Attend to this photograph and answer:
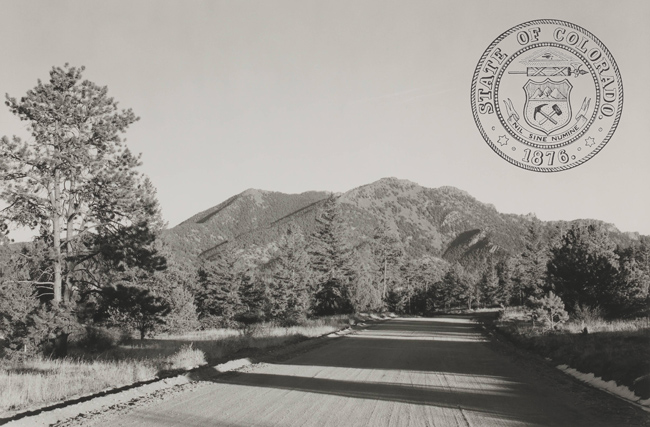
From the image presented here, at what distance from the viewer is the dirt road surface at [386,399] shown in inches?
279

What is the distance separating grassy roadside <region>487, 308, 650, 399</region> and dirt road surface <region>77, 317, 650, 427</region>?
2.43 ft

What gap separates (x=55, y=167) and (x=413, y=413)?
16.8 metres

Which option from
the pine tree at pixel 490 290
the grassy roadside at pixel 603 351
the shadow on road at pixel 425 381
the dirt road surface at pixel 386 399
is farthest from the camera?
the pine tree at pixel 490 290

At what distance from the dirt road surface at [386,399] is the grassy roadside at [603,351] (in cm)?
74

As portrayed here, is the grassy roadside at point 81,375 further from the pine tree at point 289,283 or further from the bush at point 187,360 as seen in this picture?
the pine tree at point 289,283

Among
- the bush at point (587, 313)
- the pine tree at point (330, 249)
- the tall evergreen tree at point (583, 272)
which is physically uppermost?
the pine tree at point (330, 249)

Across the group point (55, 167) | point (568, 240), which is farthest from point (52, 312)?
point (568, 240)

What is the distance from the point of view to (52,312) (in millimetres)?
17828

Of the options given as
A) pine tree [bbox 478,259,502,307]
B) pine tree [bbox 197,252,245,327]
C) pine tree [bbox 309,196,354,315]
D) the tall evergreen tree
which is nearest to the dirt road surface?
the tall evergreen tree

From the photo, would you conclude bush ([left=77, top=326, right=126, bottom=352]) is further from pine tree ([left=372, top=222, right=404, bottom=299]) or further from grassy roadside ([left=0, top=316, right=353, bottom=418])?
pine tree ([left=372, top=222, right=404, bottom=299])

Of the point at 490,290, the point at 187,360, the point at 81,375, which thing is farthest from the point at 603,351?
the point at 490,290

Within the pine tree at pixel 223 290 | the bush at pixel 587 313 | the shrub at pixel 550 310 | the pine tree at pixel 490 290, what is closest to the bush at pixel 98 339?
the shrub at pixel 550 310

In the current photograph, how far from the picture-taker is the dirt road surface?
709cm

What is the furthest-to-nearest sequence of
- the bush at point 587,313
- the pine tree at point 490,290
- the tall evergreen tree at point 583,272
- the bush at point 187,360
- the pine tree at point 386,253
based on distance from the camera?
the pine tree at point 490,290 → the pine tree at point 386,253 → the tall evergreen tree at point 583,272 → the bush at point 587,313 → the bush at point 187,360
